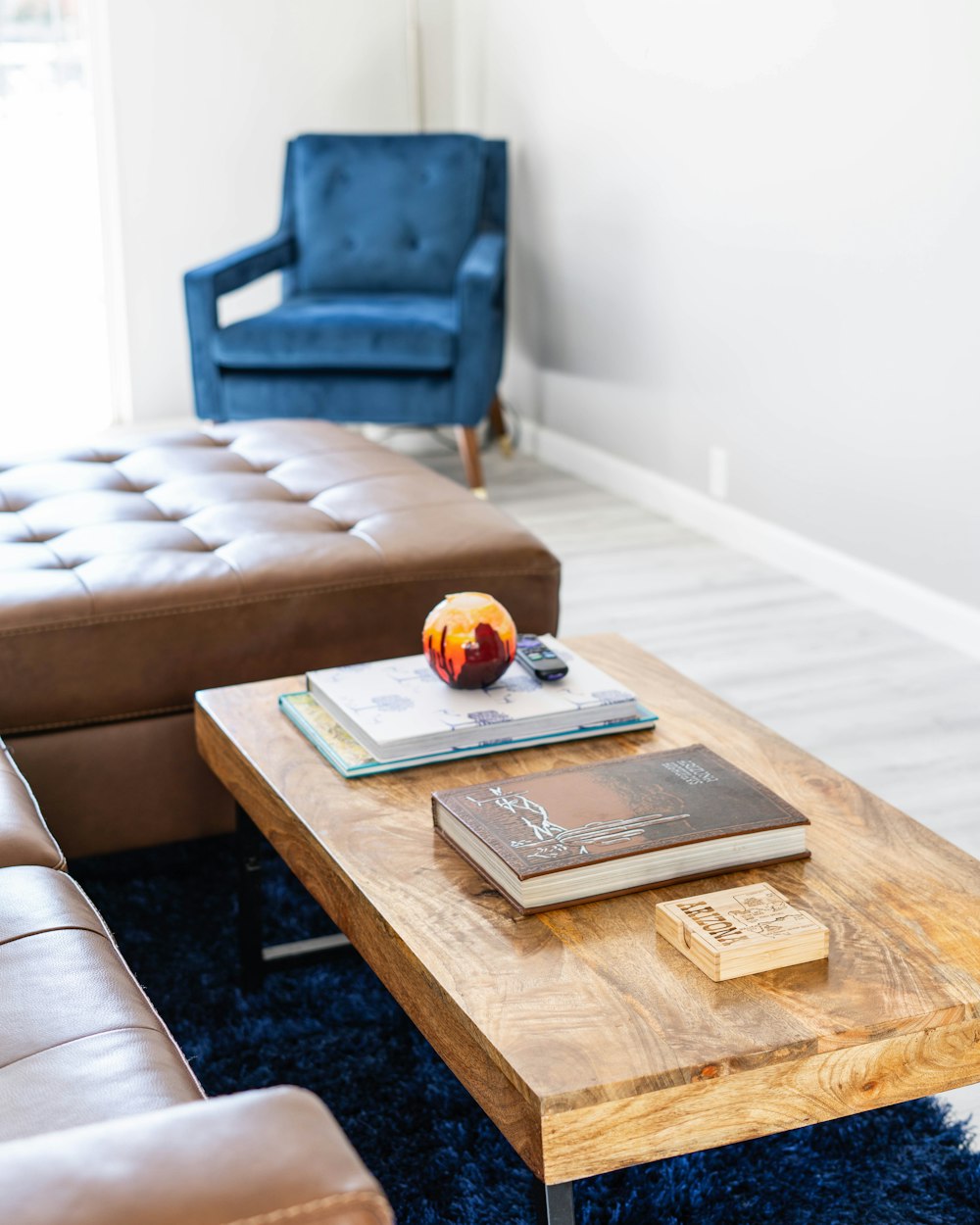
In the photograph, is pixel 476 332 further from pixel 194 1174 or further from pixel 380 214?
pixel 194 1174

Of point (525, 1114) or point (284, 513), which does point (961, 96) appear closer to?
point (284, 513)

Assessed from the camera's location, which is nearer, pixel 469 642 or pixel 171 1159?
pixel 171 1159

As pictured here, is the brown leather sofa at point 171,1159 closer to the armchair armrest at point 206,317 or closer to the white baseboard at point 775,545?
the white baseboard at point 775,545

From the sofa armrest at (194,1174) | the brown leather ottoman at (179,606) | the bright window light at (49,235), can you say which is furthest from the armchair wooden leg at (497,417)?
the sofa armrest at (194,1174)

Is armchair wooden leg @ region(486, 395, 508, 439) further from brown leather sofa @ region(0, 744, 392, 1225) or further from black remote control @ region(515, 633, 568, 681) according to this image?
brown leather sofa @ region(0, 744, 392, 1225)

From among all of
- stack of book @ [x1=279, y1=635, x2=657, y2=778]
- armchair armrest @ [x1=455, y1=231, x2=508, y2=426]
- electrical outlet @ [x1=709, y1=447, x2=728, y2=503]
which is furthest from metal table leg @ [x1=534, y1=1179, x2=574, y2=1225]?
armchair armrest @ [x1=455, y1=231, x2=508, y2=426]

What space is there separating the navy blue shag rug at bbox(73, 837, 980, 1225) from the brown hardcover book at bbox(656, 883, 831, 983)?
1.25ft

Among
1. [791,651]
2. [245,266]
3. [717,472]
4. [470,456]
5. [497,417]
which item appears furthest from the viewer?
[497,417]

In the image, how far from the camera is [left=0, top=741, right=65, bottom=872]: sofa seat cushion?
4.13 feet

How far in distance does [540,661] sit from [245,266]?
111 inches

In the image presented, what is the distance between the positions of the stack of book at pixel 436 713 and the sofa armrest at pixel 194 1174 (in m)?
0.78

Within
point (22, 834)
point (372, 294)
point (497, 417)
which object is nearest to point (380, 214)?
point (372, 294)

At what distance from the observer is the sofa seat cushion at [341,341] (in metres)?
3.76

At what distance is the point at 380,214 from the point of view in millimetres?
4246
